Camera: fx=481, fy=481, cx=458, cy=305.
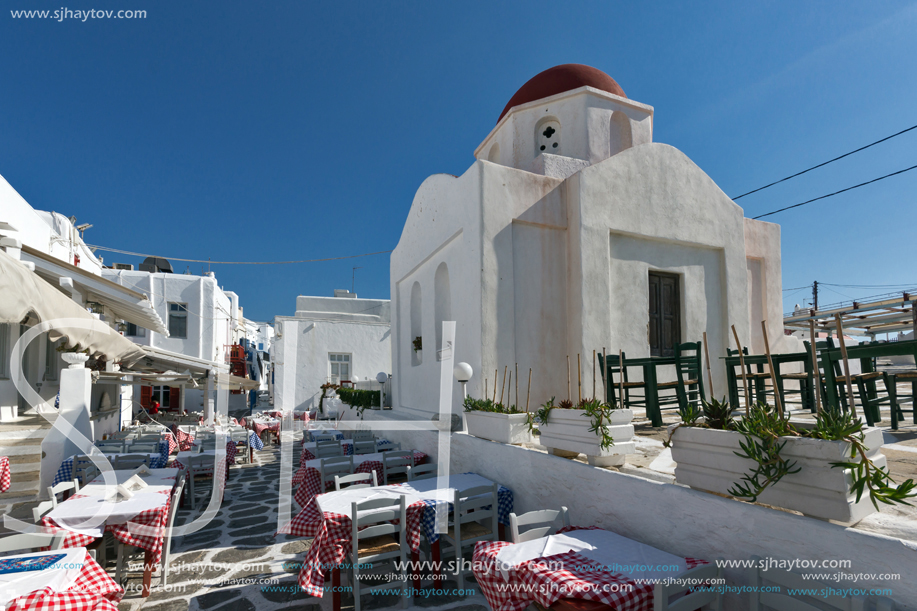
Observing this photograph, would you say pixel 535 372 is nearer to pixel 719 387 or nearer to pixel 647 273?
pixel 647 273

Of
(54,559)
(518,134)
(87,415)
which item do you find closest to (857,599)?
(54,559)

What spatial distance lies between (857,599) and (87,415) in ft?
32.6

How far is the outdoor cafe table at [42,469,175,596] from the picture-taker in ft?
14.0

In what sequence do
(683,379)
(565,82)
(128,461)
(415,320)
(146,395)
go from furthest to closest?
(146,395)
(415,320)
(565,82)
(128,461)
(683,379)

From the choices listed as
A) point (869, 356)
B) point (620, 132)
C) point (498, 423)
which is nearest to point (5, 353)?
point (498, 423)

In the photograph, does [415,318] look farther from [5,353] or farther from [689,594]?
[689,594]

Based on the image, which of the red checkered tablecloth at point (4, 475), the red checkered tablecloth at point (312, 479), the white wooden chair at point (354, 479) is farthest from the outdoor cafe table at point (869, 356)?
the red checkered tablecloth at point (4, 475)

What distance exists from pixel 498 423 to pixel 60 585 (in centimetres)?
409

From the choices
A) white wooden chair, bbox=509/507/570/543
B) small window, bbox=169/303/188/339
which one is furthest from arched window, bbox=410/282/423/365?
small window, bbox=169/303/188/339

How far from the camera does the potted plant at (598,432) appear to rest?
4145 mm

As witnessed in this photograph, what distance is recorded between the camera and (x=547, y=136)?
1005 cm

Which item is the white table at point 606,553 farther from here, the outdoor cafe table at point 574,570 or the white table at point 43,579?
the white table at point 43,579

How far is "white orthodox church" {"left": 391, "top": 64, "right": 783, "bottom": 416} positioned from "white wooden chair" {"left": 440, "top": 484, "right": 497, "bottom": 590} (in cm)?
273

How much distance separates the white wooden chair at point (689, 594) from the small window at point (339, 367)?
20713 millimetres
